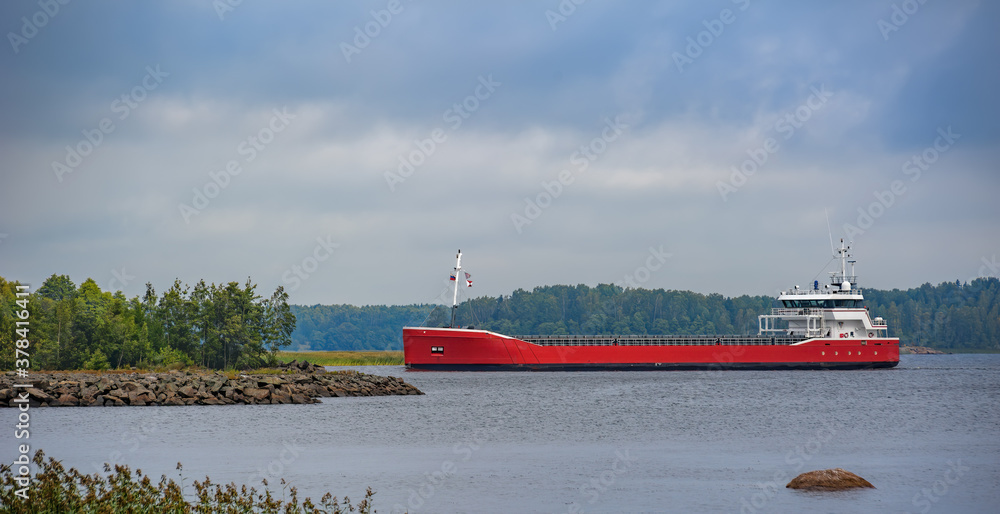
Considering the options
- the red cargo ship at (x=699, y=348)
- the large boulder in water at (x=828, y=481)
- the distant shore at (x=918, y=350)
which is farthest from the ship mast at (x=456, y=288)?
the distant shore at (x=918, y=350)

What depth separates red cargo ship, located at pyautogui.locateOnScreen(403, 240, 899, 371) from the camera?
234 ft

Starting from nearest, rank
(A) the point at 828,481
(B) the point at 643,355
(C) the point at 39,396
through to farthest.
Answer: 1. (A) the point at 828,481
2. (C) the point at 39,396
3. (B) the point at 643,355

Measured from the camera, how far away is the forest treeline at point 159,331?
63.3 metres

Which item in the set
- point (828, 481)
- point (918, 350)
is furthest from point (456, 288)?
point (918, 350)

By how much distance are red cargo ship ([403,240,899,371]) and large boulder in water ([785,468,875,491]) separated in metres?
51.6

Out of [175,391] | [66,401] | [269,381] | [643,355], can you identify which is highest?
[643,355]

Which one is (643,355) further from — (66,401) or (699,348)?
(66,401)

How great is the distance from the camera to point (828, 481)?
19.0m

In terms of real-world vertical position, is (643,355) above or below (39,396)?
above

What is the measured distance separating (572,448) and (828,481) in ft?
30.0

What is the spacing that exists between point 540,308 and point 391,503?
154675mm

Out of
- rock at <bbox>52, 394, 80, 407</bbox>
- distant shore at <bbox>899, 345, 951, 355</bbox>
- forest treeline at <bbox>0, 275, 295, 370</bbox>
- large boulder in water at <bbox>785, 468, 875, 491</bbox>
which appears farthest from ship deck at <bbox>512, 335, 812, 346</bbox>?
distant shore at <bbox>899, 345, 951, 355</bbox>

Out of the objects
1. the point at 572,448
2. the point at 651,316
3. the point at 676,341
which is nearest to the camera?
the point at 572,448

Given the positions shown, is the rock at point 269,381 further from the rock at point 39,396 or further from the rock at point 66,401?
the rock at point 39,396
